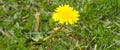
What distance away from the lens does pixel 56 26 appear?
2301mm

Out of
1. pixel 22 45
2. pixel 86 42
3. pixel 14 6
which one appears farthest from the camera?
pixel 14 6

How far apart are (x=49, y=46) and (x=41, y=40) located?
0.08 m

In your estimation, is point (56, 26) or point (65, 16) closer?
point (65, 16)

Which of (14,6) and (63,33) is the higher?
(14,6)

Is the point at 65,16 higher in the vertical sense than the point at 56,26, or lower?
higher

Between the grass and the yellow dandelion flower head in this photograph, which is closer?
the yellow dandelion flower head

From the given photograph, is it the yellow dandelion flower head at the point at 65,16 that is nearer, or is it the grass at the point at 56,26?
the yellow dandelion flower head at the point at 65,16

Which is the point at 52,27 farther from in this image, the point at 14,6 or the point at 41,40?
the point at 14,6

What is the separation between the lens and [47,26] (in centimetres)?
231

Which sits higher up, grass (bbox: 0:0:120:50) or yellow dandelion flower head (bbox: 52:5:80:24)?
yellow dandelion flower head (bbox: 52:5:80:24)

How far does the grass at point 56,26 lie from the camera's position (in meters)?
2.18

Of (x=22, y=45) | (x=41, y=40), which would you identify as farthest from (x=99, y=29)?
(x=22, y=45)

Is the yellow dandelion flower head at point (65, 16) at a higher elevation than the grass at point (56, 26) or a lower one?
higher

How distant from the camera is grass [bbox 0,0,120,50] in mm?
2180
